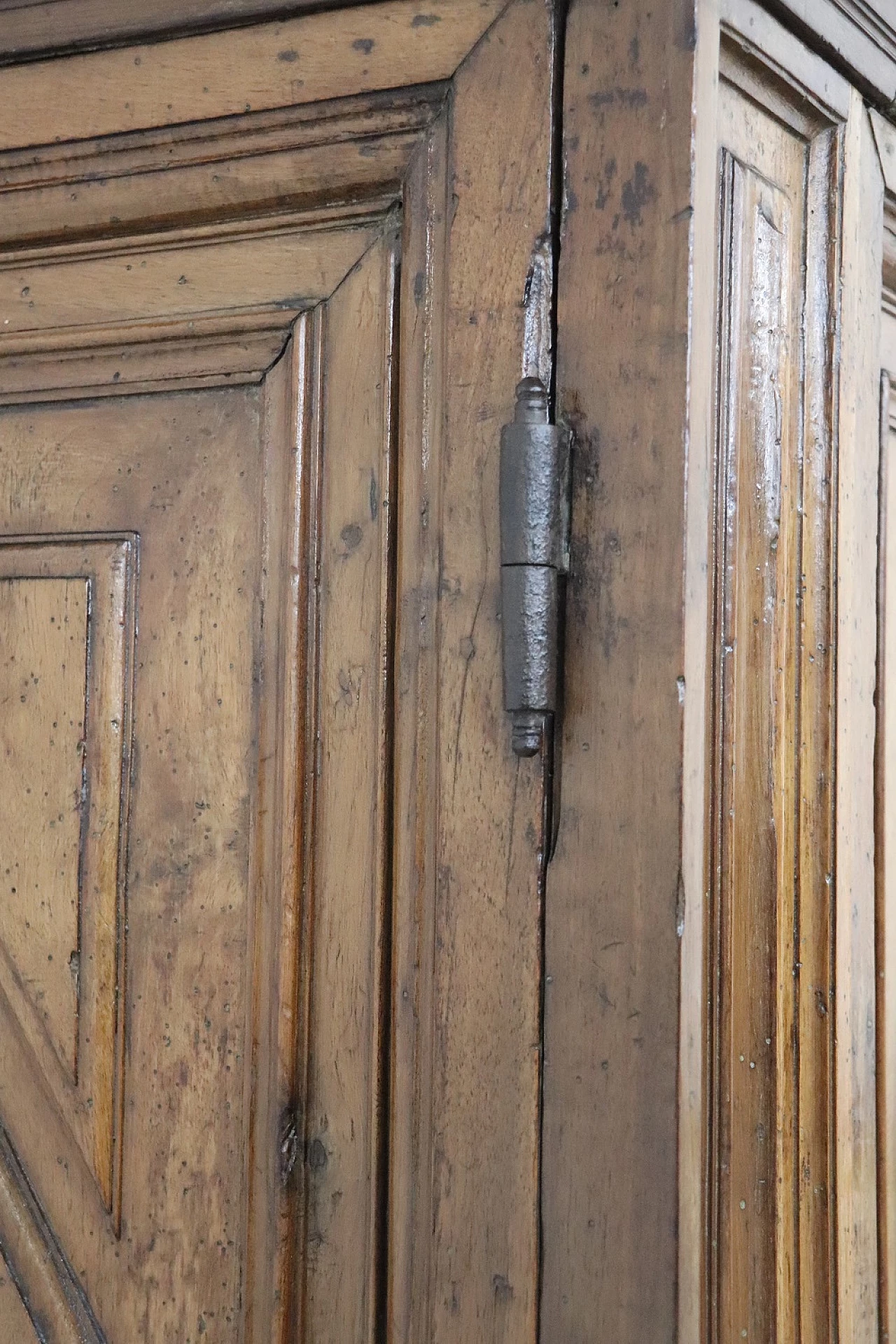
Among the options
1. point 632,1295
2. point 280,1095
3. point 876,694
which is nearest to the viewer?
point 632,1295

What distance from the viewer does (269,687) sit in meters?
0.73

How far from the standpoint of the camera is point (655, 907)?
0.61m

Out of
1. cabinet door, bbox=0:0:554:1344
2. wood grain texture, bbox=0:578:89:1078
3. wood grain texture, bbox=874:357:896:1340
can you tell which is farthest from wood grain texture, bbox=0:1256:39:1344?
wood grain texture, bbox=874:357:896:1340

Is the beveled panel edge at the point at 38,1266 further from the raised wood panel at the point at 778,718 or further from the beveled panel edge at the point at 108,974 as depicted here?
the raised wood panel at the point at 778,718

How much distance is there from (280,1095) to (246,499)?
359 millimetres

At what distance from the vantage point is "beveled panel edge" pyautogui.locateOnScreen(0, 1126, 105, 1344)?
0.76 meters

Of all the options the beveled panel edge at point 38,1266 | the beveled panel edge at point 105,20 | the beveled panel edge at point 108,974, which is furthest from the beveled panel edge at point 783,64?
the beveled panel edge at point 38,1266

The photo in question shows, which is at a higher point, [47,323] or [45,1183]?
[47,323]

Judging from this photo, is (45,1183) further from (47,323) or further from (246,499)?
(47,323)

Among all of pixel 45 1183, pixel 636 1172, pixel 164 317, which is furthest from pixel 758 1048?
pixel 164 317

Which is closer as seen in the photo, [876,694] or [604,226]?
[604,226]

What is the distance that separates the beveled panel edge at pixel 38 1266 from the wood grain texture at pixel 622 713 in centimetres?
32

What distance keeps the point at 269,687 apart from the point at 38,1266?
407mm

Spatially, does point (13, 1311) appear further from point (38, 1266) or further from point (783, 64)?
point (783, 64)
